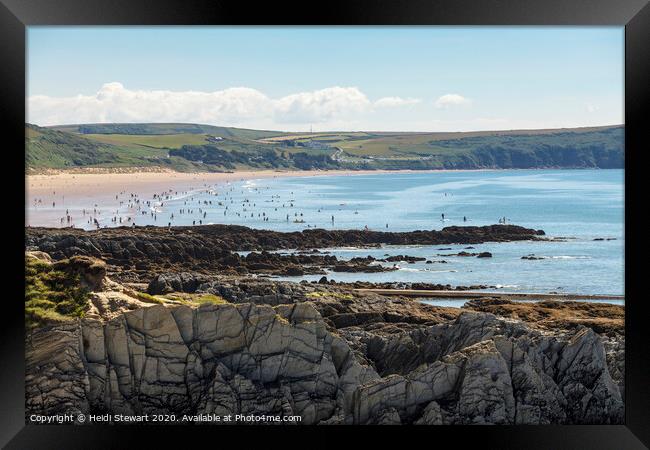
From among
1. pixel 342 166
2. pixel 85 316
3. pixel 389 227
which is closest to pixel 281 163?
pixel 342 166

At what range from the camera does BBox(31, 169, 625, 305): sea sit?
12297mm

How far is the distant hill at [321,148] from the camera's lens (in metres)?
12.4

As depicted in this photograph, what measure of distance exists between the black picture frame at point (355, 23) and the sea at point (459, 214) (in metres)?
4.76

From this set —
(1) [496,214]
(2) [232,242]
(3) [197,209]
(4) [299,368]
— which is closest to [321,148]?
(2) [232,242]

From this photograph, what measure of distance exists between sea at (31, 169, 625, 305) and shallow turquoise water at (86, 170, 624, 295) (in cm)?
2

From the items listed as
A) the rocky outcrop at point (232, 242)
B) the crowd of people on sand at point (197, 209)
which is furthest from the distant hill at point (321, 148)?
the rocky outcrop at point (232, 242)

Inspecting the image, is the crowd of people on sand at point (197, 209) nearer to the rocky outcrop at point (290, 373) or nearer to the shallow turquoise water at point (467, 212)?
the shallow turquoise water at point (467, 212)

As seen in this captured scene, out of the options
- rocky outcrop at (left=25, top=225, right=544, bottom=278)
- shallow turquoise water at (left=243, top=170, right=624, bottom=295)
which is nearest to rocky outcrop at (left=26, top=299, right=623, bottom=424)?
shallow turquoise water at (left=243, top=170, right=624, bottom=295)

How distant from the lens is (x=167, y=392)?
27.8 feet

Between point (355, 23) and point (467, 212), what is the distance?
6127 mm

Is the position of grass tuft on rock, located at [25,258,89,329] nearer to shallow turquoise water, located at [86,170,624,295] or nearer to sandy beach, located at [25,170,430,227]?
sandy beach, located at [25,170,430,227]

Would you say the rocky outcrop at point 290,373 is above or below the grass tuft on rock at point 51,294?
below

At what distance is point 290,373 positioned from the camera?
8.73 meters
